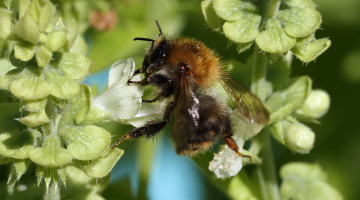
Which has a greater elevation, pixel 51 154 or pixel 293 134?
pixel 51 154

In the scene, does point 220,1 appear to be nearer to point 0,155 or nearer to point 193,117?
point 193,117

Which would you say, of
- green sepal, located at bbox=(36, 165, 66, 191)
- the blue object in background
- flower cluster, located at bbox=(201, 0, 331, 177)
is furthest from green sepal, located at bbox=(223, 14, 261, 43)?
the blue object in background

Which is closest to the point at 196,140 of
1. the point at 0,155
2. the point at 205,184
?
the point at 0,155

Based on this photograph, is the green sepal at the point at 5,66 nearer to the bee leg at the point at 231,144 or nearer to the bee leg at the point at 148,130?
the bee leg at the point at 148,130

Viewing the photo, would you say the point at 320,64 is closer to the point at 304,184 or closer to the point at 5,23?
the point at 304,184

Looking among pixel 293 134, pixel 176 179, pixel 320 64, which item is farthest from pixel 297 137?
pixel 176 179
